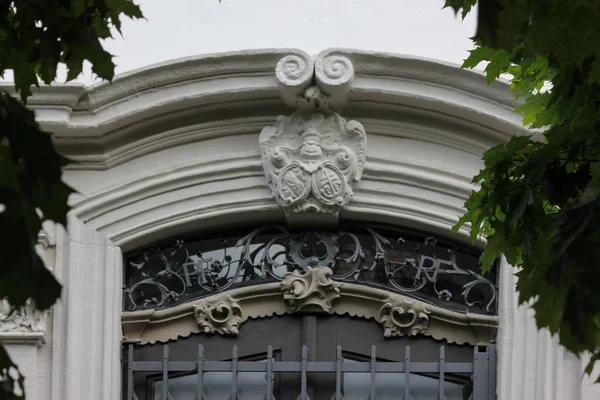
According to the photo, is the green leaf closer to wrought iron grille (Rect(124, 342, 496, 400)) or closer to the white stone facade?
the white stone facade

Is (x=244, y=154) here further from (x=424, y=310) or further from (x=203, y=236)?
(x=424, y=310)

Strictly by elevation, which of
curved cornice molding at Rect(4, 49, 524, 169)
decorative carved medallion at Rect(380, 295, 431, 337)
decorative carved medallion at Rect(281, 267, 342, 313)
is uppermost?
curved cornice molding at Rect(4, 49, 524, 169)

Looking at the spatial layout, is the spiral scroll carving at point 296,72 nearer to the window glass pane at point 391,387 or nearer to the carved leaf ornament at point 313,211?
the carved leaf ornament at point 313,211

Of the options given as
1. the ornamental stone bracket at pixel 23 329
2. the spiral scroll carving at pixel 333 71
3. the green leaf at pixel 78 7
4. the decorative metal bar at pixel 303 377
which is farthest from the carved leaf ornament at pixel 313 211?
the green leaf at pixel 78 7

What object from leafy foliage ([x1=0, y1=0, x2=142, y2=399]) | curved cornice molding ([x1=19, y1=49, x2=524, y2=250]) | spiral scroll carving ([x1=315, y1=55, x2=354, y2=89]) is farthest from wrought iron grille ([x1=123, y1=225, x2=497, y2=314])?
leafy foliage ([x1=0, y1=0, x2=142, y2=399])

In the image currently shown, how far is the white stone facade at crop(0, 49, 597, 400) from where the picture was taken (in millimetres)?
8156

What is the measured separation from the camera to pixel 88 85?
8391 millimetres

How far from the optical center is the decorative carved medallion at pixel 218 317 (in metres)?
8.29

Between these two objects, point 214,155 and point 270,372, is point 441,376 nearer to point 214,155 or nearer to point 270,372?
point 270,372

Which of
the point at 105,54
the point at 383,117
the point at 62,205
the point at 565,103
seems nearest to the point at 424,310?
Answer: the point at 383,117

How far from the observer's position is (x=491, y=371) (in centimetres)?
814

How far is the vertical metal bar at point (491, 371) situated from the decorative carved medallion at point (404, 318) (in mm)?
320

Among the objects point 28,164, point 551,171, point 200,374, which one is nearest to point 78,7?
point 28,164

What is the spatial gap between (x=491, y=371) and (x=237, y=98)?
1705 mm
